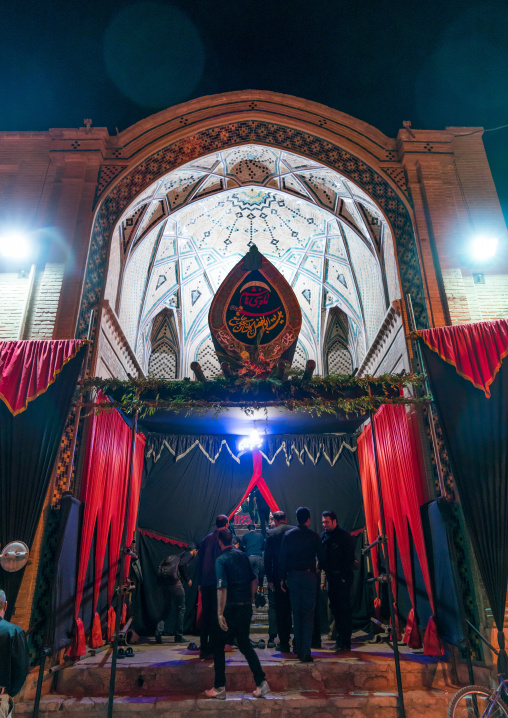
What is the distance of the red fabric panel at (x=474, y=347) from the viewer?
17.3 feet

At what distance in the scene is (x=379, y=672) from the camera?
4605 mm

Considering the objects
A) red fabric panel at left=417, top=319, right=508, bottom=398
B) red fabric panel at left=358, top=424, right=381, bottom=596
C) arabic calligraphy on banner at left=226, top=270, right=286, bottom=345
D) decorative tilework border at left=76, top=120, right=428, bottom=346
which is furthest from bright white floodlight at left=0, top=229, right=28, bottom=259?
red fabric panel at left=358, top=424, right=381, bottom=596

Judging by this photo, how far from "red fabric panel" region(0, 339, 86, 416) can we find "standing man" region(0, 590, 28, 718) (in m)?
2.49

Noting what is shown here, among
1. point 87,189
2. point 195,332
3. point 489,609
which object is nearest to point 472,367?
point 489,609

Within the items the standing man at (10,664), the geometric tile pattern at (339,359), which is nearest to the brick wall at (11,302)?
the standing man at (10,664)

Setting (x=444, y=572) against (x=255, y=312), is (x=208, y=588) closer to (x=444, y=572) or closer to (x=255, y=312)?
(x=444, y=572)

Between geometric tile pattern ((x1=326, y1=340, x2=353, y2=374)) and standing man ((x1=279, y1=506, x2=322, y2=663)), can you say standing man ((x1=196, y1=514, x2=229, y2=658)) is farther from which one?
geometric tile pattern ((x1=326, y1=340, x2=353, y2=374))

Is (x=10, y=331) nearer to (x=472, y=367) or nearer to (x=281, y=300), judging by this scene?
(x=281, y=300)

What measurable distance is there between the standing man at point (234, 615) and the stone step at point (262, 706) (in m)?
0.11

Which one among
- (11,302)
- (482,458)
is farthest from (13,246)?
(482,458)

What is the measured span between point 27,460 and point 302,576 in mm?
3192

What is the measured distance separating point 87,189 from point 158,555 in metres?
6.27

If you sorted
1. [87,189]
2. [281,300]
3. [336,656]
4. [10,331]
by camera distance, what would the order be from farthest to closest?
[87,189] < [281,300] < [10,331] < [336,656]

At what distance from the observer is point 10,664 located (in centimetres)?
323
